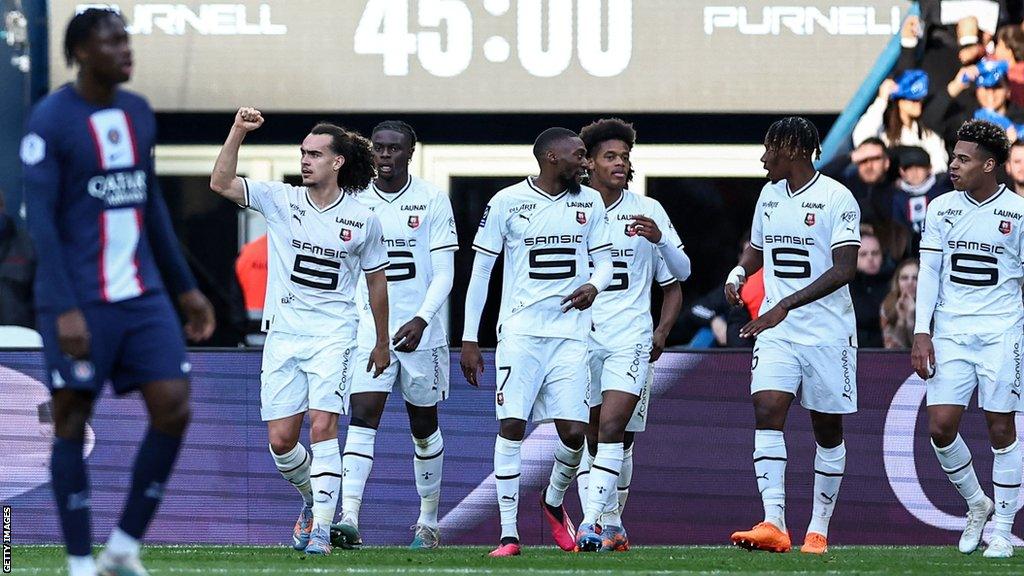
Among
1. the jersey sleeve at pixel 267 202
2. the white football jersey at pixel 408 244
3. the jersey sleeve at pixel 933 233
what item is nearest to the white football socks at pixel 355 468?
the white football jersey at pixel 408 244

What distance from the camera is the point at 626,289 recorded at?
30.9ft

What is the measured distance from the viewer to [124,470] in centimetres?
A: 991

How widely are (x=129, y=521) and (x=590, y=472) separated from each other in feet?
12.2

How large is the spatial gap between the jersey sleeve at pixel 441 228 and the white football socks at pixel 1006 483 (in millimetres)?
2964

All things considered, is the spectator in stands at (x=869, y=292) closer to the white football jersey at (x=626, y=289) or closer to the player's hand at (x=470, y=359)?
the white football jersey at (x=626, y=289)

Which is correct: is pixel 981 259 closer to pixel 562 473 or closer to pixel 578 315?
pixel 578 315

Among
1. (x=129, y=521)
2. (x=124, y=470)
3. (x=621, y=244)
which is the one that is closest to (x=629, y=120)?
(x=621, y=244)

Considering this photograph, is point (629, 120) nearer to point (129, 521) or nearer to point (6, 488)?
point (6, 488)

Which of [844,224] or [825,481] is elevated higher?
[844,224]

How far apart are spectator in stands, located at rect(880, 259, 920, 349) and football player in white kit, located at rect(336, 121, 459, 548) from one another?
3.31 m

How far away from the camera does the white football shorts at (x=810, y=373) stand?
8898 millimetres

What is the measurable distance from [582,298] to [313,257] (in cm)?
131

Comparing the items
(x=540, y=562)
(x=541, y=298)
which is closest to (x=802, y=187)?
(x=541, y=298)

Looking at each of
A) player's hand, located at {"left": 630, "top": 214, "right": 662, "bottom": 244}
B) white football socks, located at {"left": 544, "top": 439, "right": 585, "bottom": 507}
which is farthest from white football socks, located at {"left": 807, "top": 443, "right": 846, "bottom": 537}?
player's hand, located at {"left": 630, "top": 214, "right": 662, "bottom": 244}
